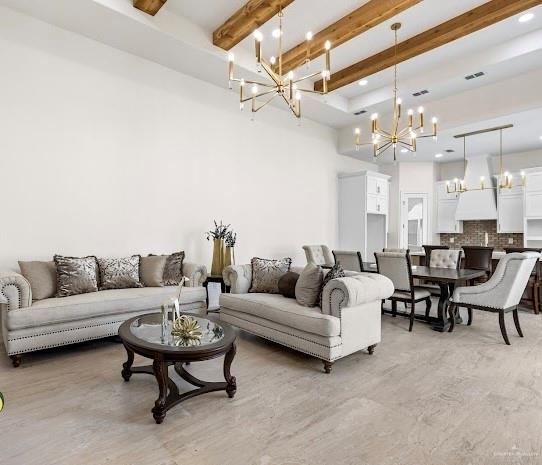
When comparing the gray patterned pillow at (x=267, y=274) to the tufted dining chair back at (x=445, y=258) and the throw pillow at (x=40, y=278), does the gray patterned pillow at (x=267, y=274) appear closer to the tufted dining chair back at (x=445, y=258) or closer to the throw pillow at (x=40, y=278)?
the throw pillow at (x=40, y=278)

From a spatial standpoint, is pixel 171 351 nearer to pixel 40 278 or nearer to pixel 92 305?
pixel 92 305

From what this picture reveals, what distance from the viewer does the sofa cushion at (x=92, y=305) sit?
309 centimetres

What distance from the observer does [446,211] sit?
8500 mm

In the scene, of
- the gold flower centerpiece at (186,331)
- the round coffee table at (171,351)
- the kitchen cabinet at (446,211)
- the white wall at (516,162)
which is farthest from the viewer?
the kitchen cabinet at (446,211)

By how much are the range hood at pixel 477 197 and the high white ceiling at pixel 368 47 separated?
148cm

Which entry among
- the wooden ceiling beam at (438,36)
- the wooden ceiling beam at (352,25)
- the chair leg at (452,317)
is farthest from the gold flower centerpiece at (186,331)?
the wooden ceiling beam at (438,36)

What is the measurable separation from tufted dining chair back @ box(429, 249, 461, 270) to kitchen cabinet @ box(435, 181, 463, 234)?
3354 millimetres

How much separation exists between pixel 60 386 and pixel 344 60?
5435 mm

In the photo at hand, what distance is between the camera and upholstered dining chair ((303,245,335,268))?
6230mm

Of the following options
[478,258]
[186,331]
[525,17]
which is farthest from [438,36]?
[186,331]

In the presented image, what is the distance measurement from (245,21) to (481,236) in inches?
279

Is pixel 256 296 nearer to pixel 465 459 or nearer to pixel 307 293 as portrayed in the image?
pixel 307 293

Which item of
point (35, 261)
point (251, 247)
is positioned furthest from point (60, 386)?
point (251, 247)

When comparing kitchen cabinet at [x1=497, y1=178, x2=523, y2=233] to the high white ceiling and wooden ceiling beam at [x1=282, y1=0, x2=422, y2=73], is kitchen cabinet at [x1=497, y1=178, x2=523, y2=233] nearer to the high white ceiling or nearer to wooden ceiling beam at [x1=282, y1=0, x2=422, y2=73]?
the high white ceiling
